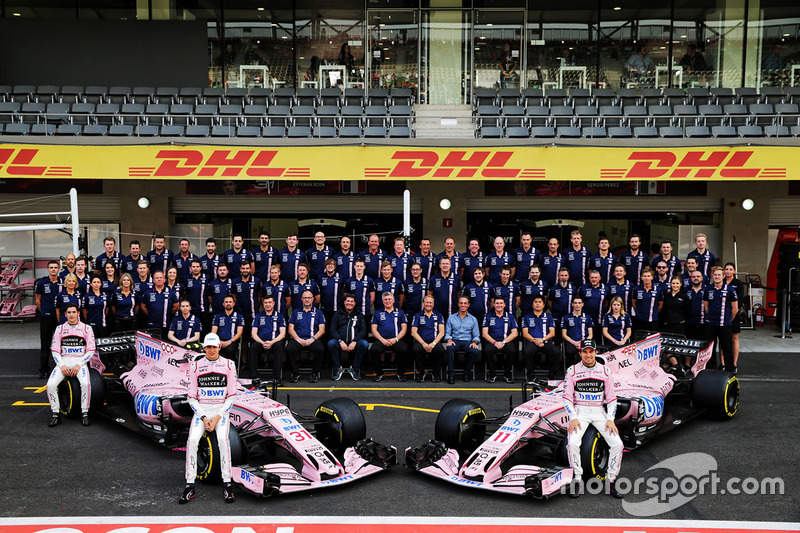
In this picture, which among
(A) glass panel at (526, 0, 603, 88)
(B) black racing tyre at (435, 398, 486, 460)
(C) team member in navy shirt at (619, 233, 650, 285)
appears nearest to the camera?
(B) black racing tyre at (435, 398, 486, 460)

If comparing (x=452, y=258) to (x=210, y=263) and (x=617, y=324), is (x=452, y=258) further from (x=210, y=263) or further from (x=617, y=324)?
(x=210, y=263)

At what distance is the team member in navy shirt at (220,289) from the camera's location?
42.8ft

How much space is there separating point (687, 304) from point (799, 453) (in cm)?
404

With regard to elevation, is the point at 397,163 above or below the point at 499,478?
above

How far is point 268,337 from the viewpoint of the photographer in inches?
498

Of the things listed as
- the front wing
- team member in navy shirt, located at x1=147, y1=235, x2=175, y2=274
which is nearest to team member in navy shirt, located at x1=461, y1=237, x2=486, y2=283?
team member in navy shirt, located at x1=147, y1=235, x2=175, y2=274

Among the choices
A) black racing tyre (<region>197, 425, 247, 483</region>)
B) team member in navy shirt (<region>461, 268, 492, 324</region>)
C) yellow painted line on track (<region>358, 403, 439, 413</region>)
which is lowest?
yellow painted line on track (<region>358, 403, 439, 413</region>)

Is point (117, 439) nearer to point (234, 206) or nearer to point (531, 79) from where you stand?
point (234, 206)

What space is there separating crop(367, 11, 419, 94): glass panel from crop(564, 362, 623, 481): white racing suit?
14287mm

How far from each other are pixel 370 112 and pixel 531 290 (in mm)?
Result: 7829

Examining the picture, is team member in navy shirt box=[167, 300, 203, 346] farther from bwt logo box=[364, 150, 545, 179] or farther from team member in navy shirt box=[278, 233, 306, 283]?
bwt logo box=[364, 150, 545, 179]

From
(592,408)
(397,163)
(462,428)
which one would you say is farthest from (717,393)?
(397,163)

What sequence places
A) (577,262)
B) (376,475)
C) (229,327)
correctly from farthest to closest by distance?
(577,262) < (229,327) < (376,475)

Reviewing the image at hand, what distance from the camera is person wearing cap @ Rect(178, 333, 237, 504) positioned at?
25.2 feet
